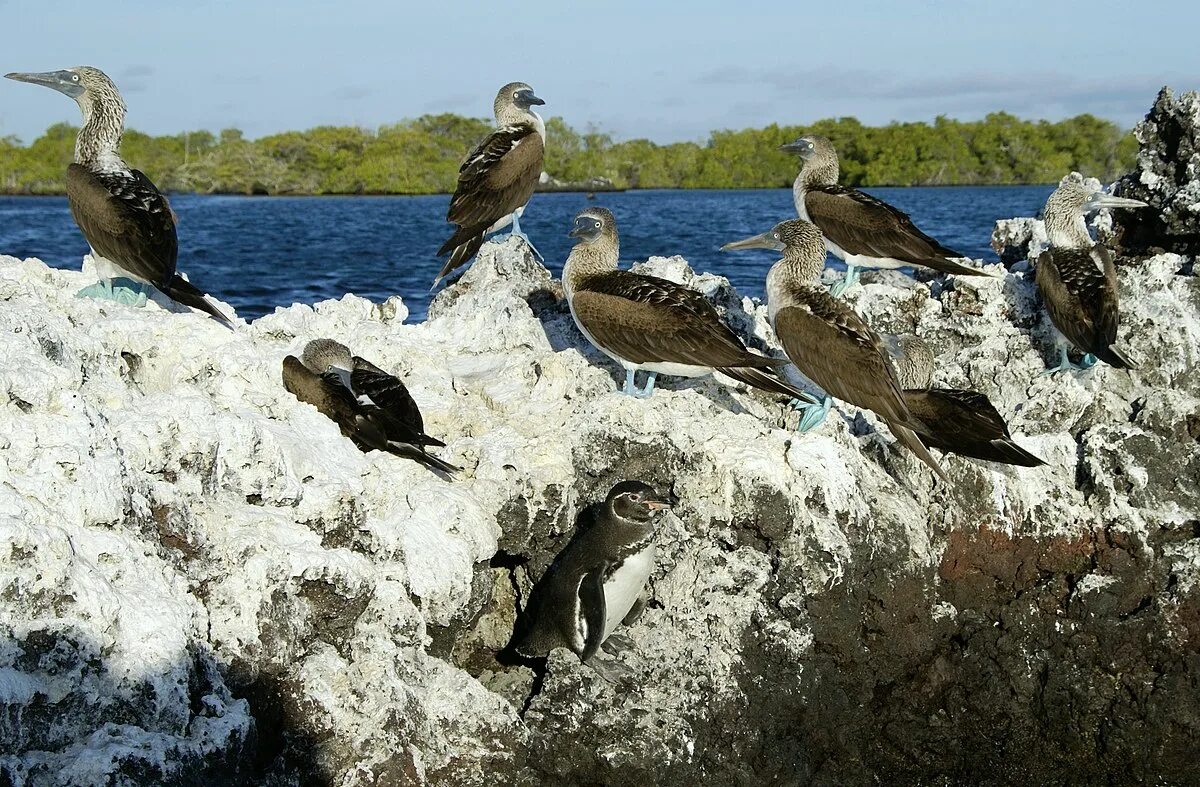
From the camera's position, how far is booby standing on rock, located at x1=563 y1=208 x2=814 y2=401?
6.83m

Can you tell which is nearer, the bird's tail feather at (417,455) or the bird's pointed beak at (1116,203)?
the bird's tail feather at (417,455)

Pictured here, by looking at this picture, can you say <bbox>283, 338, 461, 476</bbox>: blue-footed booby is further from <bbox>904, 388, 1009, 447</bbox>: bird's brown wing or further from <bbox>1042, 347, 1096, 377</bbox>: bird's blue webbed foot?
<bbox>1042, 347, 1096, 377</bbox>: bird's blue webbed foot

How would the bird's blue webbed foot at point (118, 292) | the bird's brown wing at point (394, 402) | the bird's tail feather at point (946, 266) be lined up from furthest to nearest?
the bird's tail feather at point (946, 266)
the bird's blue webbed foot at point (118, 292)
the bird's brown wing at point (394, 402)

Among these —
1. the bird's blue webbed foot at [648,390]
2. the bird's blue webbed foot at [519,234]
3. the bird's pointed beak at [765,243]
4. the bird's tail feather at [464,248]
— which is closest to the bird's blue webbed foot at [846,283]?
the bird's pointed beak at [765,243]

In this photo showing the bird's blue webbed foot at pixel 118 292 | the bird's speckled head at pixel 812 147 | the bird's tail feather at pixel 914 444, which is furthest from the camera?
the bird's speckled head at pixel 812 147

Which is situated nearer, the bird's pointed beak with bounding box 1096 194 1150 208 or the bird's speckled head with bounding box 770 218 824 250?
the bird's speckled head with bounding box 770 218 824 250

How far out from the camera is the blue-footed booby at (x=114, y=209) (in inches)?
277

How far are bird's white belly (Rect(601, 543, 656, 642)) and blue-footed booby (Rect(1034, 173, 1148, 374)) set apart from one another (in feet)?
11.6

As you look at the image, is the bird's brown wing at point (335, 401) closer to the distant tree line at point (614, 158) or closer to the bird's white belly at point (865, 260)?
the bird's white belly at point (865, 260)

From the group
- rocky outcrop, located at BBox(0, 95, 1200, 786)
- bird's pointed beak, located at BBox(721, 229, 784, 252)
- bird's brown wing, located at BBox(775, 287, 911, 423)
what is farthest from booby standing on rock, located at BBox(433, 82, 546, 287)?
bird's brown wing, located at BBox(775, 287, 911, 423)

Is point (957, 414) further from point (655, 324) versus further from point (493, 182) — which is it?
point (493, 182)

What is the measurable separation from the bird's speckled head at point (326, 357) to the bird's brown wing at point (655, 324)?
1446mm

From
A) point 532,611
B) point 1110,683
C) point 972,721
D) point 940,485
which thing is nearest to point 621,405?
point 532,611

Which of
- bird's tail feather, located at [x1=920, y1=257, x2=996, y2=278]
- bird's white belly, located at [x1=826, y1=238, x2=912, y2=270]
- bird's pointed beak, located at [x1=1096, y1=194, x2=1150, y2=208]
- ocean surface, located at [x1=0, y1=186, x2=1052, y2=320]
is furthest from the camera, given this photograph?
ocean surface, located at [x1=0, y1=186, x2=1052, y2=320]
